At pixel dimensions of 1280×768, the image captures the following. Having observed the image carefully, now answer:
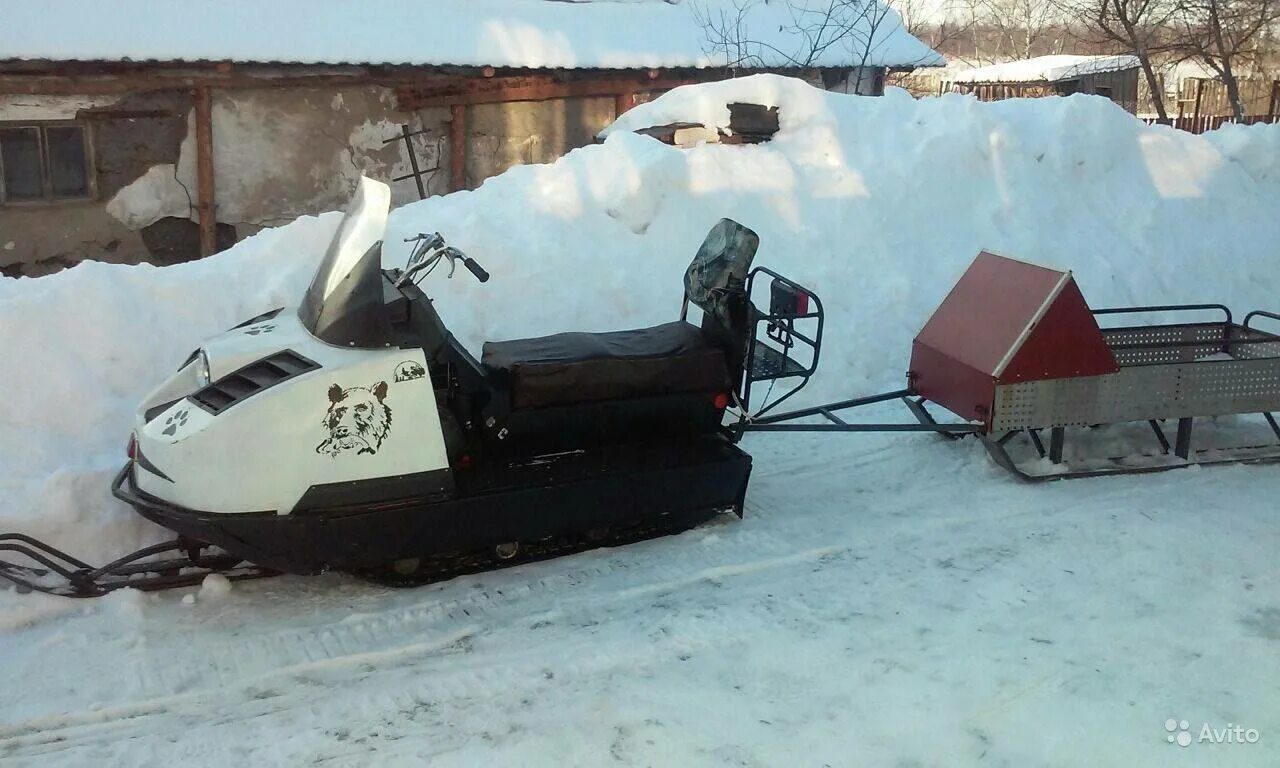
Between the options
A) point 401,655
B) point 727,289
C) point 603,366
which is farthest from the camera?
point 727,289

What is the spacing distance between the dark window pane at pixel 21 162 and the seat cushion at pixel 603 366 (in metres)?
7.73

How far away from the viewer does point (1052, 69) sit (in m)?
30.4

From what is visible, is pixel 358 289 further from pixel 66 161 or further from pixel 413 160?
pixel 66 161

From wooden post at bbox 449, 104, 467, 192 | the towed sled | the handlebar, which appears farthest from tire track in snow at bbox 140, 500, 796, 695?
wooden post at bbox 449, 104, 467, 192

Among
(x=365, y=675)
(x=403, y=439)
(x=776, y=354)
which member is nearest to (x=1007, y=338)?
(x=776, y=354)

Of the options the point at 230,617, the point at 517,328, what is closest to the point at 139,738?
the point at 230,617

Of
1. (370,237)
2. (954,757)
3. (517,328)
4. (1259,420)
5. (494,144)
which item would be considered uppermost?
(494,144)

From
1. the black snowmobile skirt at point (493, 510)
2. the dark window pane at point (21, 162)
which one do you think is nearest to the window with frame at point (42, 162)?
the dark window pane at point (21, 162)

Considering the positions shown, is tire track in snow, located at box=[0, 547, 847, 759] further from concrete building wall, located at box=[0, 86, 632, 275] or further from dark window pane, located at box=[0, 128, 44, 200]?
dark window pane, located at box=[0, 128, 44, 200]

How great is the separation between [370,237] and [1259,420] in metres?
5.67

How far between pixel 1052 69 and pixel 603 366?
2957 centimetres

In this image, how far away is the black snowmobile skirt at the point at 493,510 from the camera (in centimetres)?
414

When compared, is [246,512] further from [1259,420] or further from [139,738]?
[1259,420]

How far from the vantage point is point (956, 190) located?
8867 millimetres
